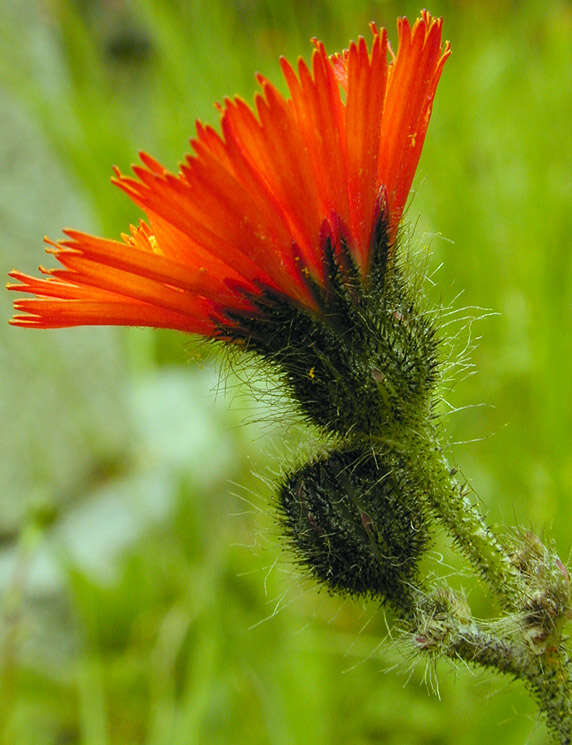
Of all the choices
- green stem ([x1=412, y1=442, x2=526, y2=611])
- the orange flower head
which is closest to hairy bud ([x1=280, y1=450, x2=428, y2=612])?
green stem ([x1=412, y1=442, x2=526, y2=611])

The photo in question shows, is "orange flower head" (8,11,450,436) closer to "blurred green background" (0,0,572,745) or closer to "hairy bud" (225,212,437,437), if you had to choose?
"hairy bud" (225,212,437,437)

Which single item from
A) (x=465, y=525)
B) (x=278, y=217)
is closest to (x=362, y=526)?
(x=465, y=525)

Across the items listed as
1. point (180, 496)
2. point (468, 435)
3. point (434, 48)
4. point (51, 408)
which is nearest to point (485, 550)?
point (434, 48)

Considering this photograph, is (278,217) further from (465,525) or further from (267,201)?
(465,525)

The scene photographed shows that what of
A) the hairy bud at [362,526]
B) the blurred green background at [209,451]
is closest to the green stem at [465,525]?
the hairy bud at [362,526]

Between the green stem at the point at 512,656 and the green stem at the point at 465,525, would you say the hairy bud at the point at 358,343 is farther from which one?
the green stem at the point at 512,656

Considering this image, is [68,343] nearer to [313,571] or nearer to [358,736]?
[358,736]

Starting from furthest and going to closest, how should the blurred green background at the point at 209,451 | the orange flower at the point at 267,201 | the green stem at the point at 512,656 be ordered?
1. the blurred green background at the point at 209,451
2. the green stem at the point at 512,656
3. the orange flower at the point at 267,201
